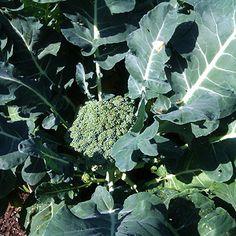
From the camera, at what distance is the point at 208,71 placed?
2031 millimetres

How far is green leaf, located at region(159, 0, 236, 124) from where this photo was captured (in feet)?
6.10

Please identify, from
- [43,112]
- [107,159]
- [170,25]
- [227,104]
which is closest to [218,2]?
[170,25]

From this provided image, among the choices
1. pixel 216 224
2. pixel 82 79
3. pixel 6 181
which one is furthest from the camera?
pixel 6 181

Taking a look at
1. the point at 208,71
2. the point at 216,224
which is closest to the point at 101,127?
the point at 208,71

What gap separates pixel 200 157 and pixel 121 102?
0.36 metres

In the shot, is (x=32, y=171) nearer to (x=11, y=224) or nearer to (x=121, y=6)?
(x=121, y=6)

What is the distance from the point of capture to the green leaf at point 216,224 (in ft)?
6.05

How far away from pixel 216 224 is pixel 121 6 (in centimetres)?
84

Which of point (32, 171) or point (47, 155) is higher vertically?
point (47, 155)

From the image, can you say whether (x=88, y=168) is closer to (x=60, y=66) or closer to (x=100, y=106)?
(x=100, y=106)

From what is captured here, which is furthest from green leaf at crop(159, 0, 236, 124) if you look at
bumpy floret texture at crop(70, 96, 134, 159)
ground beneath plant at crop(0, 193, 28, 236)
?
ground beneath plant at crop(0, 193, 28, 236)

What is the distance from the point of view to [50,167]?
6.59 ft

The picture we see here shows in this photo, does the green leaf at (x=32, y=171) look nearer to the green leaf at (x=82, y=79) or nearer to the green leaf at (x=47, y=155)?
the green leaf at (x=47, y=155)

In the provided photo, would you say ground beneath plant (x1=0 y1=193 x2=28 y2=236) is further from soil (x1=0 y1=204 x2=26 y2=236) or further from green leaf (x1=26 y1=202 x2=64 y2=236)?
green leaf (x1=26 y1=202 x2=64 y2=236)
